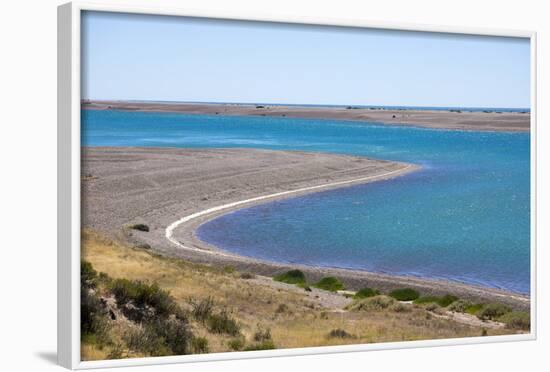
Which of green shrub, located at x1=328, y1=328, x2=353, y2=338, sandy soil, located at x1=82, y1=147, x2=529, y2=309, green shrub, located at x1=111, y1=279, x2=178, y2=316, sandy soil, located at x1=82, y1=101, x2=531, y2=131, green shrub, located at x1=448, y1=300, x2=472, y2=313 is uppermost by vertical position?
sandy soil, located at x1=82, y1=101, x2=531, y2=131

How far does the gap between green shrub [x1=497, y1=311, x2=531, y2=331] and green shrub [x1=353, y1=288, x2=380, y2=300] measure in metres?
1.69

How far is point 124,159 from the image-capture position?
1183cm

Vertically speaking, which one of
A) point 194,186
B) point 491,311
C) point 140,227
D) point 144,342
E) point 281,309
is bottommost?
point 144,342

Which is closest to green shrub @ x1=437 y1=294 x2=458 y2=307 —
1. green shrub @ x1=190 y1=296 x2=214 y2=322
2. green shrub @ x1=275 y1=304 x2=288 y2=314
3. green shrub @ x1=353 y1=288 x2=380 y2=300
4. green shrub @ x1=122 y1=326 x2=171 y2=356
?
green shrub @ x1=353 y1=288 x2=380 y2=300

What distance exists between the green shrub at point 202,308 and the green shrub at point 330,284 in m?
1.32

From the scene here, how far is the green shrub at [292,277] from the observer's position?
40.9ft

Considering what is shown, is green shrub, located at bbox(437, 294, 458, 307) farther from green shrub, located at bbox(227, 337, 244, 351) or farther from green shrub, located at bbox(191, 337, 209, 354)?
green shrub, located at bbox(191, 337, 209, 354)

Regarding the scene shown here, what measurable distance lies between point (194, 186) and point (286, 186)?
103 centimetres

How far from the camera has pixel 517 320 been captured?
44.4 feet

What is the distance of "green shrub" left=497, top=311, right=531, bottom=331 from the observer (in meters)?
13.5

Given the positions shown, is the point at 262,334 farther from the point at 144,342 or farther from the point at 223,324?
the point at 144,342

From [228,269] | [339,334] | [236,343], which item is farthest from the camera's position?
[339,334]

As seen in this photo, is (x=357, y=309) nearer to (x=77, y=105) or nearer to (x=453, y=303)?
(x=453, y=303)

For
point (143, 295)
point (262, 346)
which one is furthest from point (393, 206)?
point (143, 295)
